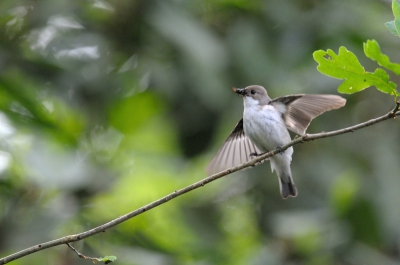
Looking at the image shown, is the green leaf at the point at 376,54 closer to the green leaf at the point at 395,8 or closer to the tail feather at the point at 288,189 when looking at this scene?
the green leaf at the point at 395,8

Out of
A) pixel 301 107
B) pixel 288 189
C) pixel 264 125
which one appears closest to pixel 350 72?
pixel 301 107

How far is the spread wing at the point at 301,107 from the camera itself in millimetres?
4324

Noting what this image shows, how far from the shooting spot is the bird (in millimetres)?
4512

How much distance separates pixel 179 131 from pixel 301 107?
241 centimetres

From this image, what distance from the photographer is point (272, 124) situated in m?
4.97

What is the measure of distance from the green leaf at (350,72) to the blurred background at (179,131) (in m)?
3.29

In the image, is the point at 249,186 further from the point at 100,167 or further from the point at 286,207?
the point at 100,167

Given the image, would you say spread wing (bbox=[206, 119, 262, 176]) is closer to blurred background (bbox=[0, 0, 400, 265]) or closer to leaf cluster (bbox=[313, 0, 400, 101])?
blurred background (bbox=[0, 0, 400, 265])

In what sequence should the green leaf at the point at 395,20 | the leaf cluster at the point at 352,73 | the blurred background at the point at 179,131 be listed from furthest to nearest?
1. the blurred background at the point at 179,131
2. the leaf cluster at the point at 352,73
3. the green leaf at the point at 395,20

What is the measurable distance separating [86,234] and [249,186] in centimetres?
512

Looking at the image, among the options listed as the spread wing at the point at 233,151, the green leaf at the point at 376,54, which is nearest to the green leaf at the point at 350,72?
the green leaf at the point at 376,54

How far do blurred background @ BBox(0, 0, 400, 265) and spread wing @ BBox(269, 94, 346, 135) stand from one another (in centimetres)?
141

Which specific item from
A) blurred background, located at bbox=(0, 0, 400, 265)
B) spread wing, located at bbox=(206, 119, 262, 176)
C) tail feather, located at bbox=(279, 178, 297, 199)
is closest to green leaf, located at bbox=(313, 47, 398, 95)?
spread wing, located at bbox=(206, 119, 262, 176)

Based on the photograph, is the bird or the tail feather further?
the tail feather
